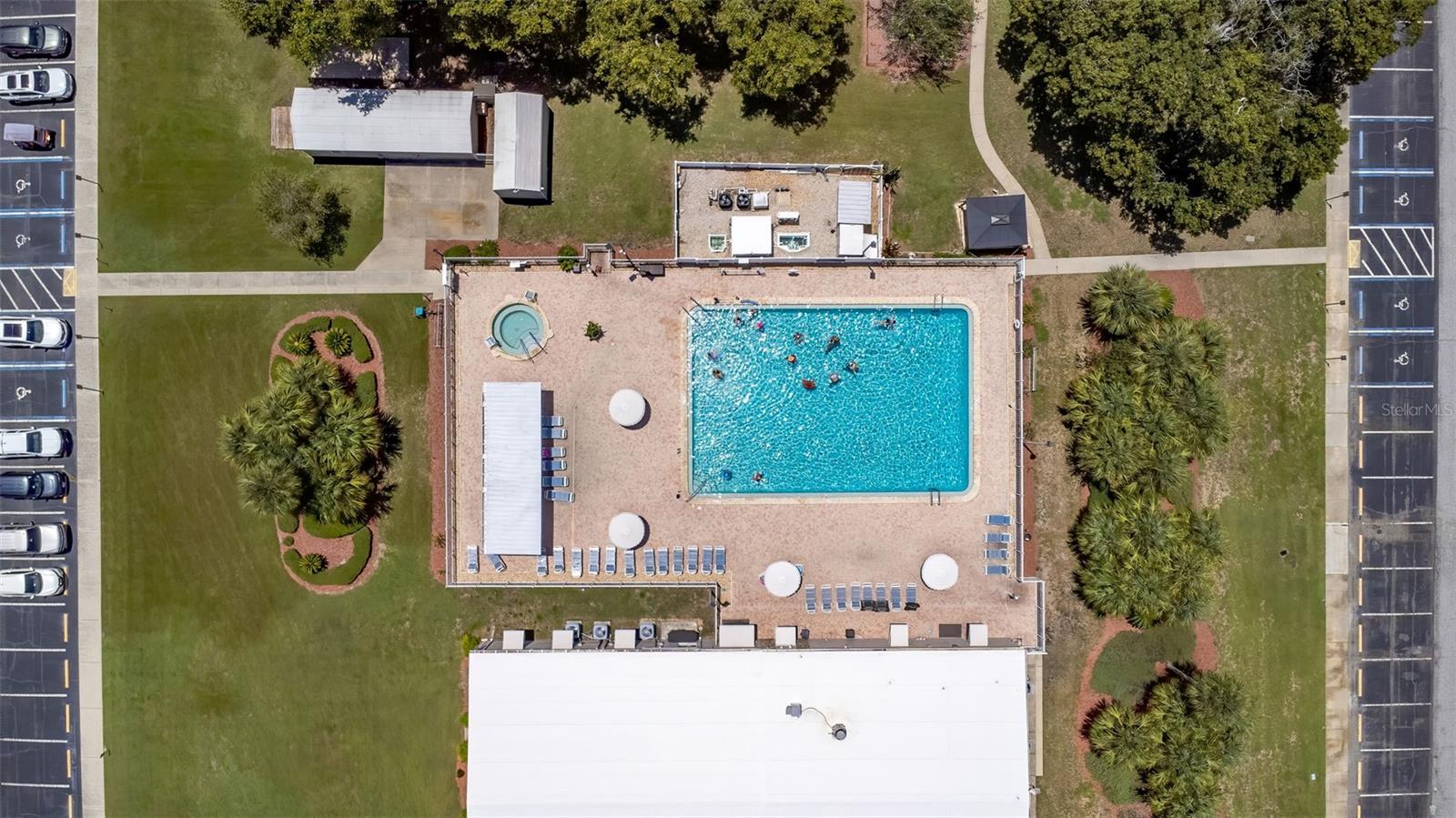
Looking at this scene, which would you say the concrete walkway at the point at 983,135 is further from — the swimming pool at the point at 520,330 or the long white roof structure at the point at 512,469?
the long white roof structure at the point at 512,469

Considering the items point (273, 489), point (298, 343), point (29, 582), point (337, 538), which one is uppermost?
point (298, 343)

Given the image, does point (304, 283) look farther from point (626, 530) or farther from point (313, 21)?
point (626, 530)

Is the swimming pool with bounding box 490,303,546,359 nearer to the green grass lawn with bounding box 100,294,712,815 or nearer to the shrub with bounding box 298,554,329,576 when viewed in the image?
the green grass lawn with bounding box 100,294,712,815

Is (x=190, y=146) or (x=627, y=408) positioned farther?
(x=190, y=146)

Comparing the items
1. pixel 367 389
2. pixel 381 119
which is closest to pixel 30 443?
pixel 367 389

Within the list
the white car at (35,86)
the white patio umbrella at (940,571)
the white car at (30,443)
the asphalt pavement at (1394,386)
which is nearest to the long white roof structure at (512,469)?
the white patio umbrella at (940,571)

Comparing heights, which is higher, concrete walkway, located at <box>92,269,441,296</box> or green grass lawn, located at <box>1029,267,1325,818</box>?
concrete walkway, located at <box>92,269,441,296</box>

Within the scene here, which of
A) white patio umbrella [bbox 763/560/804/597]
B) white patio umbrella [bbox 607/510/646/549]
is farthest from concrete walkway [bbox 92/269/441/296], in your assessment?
white patio umbrella [bbox 763/560/804/597]
